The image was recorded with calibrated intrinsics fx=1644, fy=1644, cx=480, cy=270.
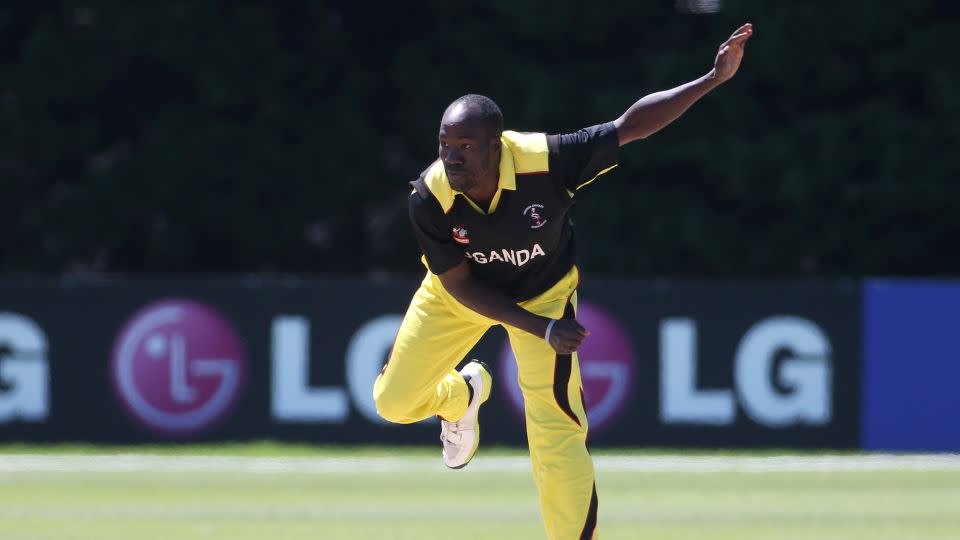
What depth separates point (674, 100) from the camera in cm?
710

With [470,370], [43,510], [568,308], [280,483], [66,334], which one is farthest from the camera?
[66,334]

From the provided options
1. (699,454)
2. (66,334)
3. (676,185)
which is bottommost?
(699,454)

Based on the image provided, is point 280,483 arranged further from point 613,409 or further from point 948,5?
point 948,5

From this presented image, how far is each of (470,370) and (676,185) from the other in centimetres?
1082

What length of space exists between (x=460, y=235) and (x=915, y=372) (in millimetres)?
8463

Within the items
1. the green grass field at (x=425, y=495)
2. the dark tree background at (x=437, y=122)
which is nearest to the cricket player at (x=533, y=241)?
the green grass field at (x=425, y=495)

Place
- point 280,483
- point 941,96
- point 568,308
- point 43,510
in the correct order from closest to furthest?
point 568,308 < point 43,510 < point 280,483 < point 941,96

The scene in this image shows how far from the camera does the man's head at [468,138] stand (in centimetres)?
Answer: 672

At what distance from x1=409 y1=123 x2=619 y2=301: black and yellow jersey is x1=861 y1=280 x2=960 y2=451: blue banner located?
318 inches

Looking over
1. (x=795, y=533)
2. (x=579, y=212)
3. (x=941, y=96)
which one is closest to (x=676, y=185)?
(x=579, y=212)

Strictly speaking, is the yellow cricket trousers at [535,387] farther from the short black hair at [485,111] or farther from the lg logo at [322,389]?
the lg logo at [322,389]

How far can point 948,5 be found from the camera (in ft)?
60.6

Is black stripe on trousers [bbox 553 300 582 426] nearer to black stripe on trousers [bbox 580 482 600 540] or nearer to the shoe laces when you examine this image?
black stripe on trousers [bbox 580 482 600 540]

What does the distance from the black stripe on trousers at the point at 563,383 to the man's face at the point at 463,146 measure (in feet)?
3.17
